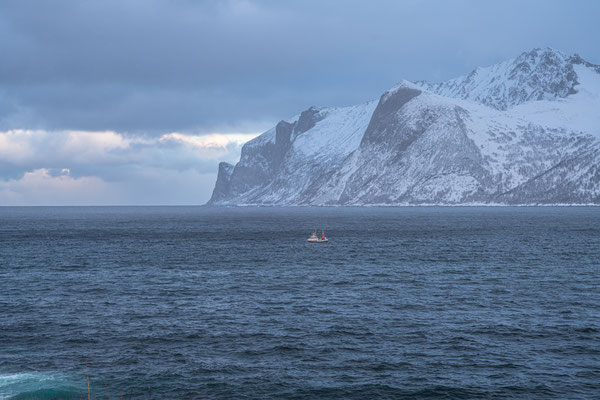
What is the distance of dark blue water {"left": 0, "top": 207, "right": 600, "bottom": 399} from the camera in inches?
1180

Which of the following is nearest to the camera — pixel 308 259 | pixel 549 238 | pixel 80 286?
pixel 80 286

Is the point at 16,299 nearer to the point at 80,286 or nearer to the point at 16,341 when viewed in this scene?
the point at 80,286

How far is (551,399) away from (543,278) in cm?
4123

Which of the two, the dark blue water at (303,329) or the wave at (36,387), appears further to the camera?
A: the dark blue water at (303,329)

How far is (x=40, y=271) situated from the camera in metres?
74.2

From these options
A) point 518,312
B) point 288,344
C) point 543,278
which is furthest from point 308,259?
point 288,344

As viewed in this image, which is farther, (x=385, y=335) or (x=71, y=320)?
(x=71, y=320)

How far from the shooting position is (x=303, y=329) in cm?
4150

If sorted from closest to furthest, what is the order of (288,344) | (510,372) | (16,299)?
(510,372)
(288,344)
(16,299)

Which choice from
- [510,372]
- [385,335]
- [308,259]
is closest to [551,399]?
[510,372]

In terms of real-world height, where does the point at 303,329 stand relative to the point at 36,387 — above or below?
above

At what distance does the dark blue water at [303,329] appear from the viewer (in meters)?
30.0

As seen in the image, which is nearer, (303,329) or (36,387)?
(36,387)

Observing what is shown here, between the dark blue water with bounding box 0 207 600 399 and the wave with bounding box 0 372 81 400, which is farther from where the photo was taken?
the dark blue water with bounding box 0 207 600 399
